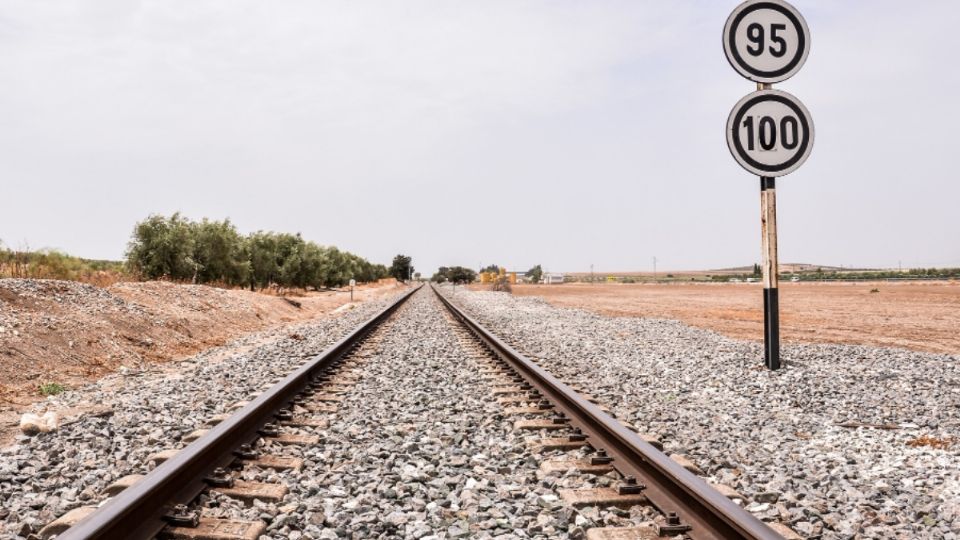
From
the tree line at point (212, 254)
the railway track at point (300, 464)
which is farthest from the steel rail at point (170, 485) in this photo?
the tree line at point (212, 254)

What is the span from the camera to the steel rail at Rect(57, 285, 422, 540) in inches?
98.7

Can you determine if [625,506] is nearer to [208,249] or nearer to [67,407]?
[67,407]

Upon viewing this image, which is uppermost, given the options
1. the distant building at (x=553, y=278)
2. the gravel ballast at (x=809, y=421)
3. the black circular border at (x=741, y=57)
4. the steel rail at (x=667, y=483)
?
the black circular border at (x=741, y=57)

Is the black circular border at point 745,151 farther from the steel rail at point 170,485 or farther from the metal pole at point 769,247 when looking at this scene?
the steel rail at point 170,485

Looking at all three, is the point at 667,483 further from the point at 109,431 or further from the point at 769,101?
the point at 769,101

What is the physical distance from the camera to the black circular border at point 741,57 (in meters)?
7.83

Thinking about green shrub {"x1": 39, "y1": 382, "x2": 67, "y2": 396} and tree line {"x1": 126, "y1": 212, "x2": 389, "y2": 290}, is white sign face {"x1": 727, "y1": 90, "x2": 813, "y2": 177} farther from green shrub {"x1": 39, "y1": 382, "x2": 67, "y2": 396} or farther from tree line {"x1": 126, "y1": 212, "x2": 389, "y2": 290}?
tree line {"x1": 126, "y1": 212, "x2": 389, "y2": 290}

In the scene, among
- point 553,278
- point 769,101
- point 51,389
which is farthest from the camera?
point 553,278

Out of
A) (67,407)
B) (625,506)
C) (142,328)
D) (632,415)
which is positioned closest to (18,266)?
(142,328)

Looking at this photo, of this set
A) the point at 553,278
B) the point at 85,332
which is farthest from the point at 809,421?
the point at 553,278

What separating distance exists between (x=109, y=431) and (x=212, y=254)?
3312 cm

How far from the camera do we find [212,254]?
3506 centimetres

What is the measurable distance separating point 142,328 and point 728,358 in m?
10.8

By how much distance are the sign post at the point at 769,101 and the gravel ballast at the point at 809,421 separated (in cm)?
118
